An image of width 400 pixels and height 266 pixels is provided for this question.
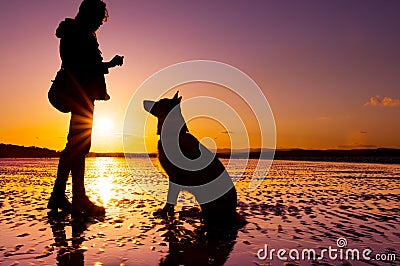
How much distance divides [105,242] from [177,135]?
Answer: 238 cm

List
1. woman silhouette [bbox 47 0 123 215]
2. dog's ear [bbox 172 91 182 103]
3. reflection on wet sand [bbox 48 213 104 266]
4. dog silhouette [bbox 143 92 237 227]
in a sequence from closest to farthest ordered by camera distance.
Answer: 1. reflection on wet sand [bbox 48 213 104 266]
2. dog silhouette [bbox 143 92 237 227]
3. woman silhouette [bbox 47 0 123 215]
4. dog's ear [bbox 172 91 182 103]

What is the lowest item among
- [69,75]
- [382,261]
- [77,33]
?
[382,261]

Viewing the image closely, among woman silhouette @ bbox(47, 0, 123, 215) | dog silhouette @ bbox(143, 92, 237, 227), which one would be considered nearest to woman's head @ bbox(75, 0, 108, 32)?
woman silhouette @ bbox(47, 0, 123, 215)

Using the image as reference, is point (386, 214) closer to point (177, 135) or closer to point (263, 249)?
point (263, 249)

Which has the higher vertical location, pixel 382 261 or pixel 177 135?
pixel 177 135

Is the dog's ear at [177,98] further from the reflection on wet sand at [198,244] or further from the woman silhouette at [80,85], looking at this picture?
the reflection on wet sand at [198,244]

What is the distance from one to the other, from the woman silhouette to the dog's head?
866 millimetres

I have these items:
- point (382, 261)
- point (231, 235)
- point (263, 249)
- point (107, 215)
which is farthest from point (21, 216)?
point (382, 261)

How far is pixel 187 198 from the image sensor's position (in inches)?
329

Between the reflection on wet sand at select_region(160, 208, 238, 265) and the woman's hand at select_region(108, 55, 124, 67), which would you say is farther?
the woman's hand at select_region(108, 55, 124, 67)

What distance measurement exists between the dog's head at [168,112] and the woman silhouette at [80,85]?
87cm
